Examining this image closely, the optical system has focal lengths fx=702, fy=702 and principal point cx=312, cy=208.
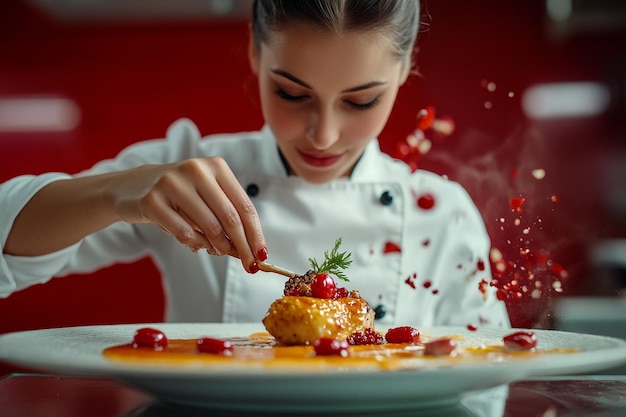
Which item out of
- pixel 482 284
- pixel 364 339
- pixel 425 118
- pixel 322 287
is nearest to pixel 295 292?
pixel 322 287

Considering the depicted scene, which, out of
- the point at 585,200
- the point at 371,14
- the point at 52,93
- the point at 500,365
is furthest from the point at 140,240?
the point at 585,200

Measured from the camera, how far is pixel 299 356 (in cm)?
103

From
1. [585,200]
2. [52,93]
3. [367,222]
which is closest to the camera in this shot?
[367,222]

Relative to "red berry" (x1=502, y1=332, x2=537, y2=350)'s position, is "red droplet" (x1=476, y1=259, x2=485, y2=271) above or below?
above

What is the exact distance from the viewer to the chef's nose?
1633mm

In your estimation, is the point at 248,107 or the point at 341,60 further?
the point at 248,107

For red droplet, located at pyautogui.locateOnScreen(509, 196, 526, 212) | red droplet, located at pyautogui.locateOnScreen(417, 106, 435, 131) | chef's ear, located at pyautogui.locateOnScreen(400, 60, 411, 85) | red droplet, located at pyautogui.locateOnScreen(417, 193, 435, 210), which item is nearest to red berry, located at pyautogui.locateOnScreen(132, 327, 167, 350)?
red droplet, located at pyautogui.locateOnScreen(509, 196, 526, 212)

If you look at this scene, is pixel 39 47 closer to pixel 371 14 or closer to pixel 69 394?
pixel 371 14

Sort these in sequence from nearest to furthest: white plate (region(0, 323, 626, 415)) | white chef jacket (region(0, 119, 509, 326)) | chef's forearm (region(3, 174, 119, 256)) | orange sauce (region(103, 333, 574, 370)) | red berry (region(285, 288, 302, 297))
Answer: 1. white plate (region(0, 323, 626, 415))
2. orange sauce (region(103, 333, 574, 370))
3. red berry (region(285, 288, 302, 297))
4. chef's forearm (region(3, 174, 119, 256))
5. white chef jacket (region(0, 119, 509, 326))

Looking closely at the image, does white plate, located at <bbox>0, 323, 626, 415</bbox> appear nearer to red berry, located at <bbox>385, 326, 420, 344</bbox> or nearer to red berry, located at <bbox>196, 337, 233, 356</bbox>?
red berry, located at <bbox>196, 337, 233, 356</bbox>

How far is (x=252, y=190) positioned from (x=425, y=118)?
1.47m

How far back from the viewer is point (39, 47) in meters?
3.45

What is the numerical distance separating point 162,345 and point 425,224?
1300 mm

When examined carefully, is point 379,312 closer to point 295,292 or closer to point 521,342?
point 295,292
